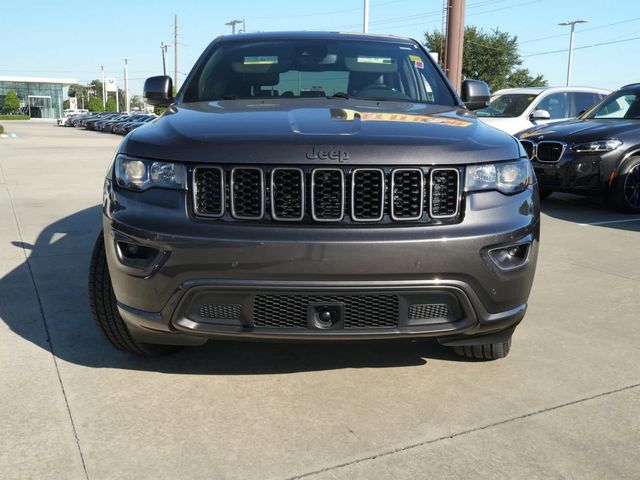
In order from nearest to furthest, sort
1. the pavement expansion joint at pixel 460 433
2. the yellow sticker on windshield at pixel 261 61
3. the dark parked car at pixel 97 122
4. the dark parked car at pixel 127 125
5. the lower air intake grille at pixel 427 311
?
the pavement expansion joint at pixel 460 433 < the lower air intake grille at pixel 427 311 < the yellow sticker on windshield at pixel 261 61 < the dark parked car at pixel 127 125 < the dark parked car at pixel 97 122

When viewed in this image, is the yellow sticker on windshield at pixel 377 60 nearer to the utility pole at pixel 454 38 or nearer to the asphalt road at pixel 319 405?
the asphalt road at pixel 319 405

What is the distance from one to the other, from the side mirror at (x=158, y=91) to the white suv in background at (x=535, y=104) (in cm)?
807

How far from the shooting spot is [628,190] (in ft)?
26.3

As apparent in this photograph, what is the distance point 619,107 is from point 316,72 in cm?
648

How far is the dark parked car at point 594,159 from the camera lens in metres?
7.79

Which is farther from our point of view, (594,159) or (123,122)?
(123,122)

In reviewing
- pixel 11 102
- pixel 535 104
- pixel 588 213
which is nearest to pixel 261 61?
pixel 588 213

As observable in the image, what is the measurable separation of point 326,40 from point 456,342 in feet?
7.71

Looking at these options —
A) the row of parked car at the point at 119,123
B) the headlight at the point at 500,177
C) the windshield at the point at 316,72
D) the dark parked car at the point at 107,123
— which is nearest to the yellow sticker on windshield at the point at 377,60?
the windshield at the point at 316,72

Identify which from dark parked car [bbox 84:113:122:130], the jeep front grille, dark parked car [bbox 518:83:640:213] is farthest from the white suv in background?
dark parked car [bbox 84:113:122:130]

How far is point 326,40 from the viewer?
420 cm

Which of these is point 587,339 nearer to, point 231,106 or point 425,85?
point 425,85

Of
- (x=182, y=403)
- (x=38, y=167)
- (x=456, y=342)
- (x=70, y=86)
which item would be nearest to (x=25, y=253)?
(x=182, y=403)

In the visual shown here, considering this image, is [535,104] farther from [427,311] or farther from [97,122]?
[97,122]
